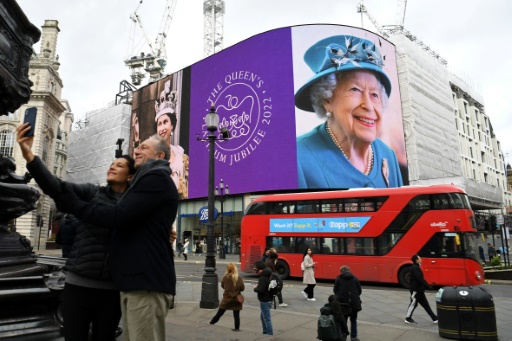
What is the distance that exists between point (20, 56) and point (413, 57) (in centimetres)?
4217

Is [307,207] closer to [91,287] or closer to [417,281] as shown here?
[417,281]

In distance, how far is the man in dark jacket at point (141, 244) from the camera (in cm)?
212

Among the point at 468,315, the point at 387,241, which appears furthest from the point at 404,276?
the point at 468,315

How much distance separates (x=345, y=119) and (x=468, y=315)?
1055 inches

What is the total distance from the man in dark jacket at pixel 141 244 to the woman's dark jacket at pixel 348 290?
17.7 feet

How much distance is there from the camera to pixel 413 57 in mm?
39875

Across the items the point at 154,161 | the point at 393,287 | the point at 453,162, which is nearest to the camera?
the point at 154,161

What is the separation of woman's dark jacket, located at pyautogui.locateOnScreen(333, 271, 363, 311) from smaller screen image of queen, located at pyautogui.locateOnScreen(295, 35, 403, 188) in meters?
23.9

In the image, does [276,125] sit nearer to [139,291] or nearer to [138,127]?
[138,127]

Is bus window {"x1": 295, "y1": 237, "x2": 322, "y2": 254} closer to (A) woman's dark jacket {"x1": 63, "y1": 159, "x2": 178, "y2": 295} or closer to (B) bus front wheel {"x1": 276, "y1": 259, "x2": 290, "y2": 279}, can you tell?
(B) bus front wheel {"x1": 276, "y1": 259, "x2": 290, "y2": 279}

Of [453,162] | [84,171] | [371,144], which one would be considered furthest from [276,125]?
[84,171]

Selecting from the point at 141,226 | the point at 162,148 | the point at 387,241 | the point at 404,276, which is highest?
the point at 162,148

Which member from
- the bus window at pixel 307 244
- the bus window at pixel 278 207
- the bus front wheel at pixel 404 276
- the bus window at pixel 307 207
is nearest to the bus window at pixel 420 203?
the bus front wheel at pixel 404 276

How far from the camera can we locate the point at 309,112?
107 ft
